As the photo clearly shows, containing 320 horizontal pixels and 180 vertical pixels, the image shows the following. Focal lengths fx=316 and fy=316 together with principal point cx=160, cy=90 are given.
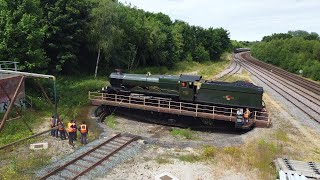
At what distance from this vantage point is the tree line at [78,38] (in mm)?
25984

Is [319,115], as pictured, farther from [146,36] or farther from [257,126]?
[146,36]

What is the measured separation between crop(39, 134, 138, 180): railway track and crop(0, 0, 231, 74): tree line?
11.7 m

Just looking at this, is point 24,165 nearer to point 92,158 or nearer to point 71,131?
point 92,158

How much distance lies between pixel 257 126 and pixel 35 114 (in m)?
16.5

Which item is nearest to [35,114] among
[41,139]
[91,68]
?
[41,139]

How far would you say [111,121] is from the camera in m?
25.2

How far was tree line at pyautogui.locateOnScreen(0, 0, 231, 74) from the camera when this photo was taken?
25984mm

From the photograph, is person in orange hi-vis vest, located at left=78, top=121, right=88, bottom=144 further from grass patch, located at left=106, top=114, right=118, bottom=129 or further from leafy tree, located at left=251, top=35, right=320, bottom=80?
leafy tree, located at left=251, top=35, right=320, bottom=80

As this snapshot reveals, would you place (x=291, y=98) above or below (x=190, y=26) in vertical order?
below

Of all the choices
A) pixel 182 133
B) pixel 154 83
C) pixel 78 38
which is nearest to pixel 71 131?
pixel 182 133

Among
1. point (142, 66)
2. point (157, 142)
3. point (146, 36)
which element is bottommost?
point (157, 142)

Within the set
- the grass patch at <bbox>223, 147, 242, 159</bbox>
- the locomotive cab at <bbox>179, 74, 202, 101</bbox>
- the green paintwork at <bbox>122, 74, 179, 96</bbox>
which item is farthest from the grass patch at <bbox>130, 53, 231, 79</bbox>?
the grass patch at <bbox>223, 147, 242, 159</bbox>

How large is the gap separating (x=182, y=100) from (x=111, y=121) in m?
5.88

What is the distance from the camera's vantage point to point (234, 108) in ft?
77.4
